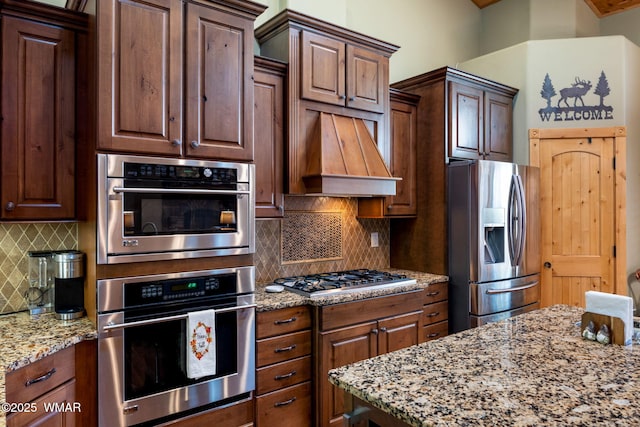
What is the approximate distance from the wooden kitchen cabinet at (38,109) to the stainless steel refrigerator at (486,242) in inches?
109

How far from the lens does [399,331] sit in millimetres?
3082

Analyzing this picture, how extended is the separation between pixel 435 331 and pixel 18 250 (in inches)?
117

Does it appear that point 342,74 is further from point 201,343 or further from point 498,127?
point 201,343

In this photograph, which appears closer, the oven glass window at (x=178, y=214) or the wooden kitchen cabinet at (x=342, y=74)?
the oven glass window at (x=178, y=214)

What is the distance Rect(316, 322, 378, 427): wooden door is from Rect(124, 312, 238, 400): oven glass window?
682 mm

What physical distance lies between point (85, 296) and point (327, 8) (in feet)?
9.25

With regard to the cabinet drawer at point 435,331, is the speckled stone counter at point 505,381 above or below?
above

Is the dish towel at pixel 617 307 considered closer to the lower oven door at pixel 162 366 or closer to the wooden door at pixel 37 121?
the lower oven door at pixel 162 366

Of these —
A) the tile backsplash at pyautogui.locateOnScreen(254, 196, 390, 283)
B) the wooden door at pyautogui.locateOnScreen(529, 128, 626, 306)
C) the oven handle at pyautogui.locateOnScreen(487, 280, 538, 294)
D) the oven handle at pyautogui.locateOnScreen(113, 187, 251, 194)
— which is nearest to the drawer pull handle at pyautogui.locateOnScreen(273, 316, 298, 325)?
the tile backsplash at pyautogui.locateOnScreen(254, 196, 390, 283)

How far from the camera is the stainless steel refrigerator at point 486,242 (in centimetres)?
339

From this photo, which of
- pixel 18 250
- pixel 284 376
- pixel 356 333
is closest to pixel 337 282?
pixel 356 333

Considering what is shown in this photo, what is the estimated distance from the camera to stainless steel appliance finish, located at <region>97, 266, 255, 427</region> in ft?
6.68

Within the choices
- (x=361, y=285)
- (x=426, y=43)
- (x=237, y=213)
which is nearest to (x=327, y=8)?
(x=426, y=43)

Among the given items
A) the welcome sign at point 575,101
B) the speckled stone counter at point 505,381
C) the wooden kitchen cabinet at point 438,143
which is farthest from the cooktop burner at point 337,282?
the welcome sign at point 575,101
